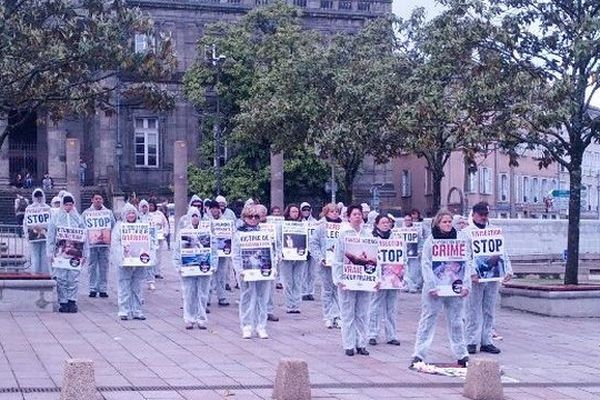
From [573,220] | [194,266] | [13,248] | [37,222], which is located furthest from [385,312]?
[13,248]

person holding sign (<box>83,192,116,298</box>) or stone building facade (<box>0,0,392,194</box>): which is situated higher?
stone building facade (<box>0,0,392,194</box>)

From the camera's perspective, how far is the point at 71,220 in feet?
69.8

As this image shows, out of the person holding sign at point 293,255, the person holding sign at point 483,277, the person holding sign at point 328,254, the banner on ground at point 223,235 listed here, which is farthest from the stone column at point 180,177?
the person holding sign at point 483,277

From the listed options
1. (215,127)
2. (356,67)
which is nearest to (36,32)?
(356,67)

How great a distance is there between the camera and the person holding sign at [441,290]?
1505cm

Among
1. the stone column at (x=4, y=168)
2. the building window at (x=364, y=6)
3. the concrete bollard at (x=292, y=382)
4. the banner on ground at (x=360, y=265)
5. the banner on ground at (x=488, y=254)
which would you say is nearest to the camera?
the concrete bollard at (x=292, y=382)

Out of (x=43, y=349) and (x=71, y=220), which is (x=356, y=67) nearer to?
(x=71, y=220)

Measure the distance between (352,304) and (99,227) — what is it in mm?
8618

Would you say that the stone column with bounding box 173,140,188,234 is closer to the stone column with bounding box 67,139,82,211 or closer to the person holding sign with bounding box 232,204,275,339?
the stone column with bounding box 67,139,82,211

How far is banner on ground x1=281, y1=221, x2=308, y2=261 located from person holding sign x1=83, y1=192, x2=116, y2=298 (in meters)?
3.29

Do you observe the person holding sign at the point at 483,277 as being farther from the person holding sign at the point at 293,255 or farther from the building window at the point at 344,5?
the building window at the point at 344,5

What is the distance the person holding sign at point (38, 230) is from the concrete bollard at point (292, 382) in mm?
11865

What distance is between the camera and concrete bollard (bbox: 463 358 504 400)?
1291cm

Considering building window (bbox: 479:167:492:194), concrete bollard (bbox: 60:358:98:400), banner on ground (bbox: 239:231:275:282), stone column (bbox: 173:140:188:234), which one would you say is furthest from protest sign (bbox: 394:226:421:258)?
building window (bbox: 479:167:492:194)
